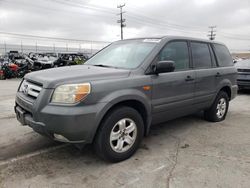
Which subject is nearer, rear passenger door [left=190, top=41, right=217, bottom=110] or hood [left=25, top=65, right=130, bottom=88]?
hood [left=25, top=65, right=130, bottom=88]

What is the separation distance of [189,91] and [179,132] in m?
0.89

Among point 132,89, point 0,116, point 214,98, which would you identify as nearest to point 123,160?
point 132,89

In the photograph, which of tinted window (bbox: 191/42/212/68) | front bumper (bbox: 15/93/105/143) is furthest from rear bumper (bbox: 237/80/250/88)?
front bumper (bbox: 15/93/105/143)

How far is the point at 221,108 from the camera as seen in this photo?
18.2 ft

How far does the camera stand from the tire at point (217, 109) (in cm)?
534

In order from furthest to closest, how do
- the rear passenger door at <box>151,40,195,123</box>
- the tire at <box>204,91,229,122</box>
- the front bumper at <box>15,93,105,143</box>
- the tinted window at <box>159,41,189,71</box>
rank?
the tire at <box>204,91,229,122</box>
the tinted window at <box>159,41,189,71</box>
the rear passenger door at <box>151,40,195,123</box>
the front bumper at <box>15,93,105,143</box>

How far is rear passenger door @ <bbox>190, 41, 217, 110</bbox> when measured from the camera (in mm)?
4652

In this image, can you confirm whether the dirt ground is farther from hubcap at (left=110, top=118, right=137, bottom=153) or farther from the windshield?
the windshield

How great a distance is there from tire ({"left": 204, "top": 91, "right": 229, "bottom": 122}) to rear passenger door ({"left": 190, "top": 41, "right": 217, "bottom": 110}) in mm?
285

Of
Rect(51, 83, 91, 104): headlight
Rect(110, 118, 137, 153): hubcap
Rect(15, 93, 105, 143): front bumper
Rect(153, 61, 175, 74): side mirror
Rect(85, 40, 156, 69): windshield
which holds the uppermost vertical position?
Rect(85, 40, 156, 69): windshield

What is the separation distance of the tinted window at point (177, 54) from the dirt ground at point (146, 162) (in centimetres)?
133

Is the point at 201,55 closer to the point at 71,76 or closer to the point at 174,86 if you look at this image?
the point at 174,86

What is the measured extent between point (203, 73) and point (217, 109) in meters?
1.14

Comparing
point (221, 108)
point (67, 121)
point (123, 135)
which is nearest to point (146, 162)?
point (123, 135)
